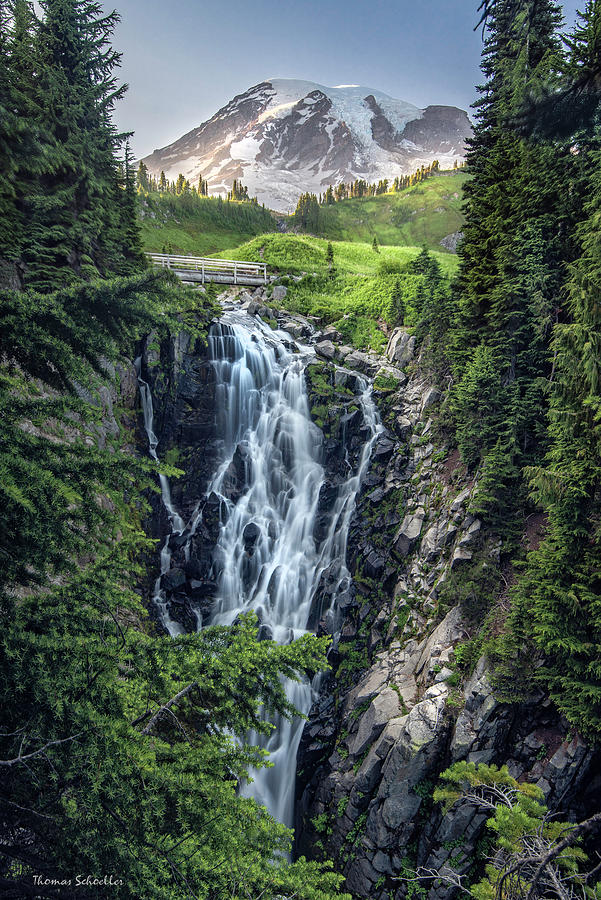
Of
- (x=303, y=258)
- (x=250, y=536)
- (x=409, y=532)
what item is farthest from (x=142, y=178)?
(x=409, y=532)

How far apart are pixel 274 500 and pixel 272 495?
0.26 metres

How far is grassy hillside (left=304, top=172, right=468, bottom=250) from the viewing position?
8981 centimetres

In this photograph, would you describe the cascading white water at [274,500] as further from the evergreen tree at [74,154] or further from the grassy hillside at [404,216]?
the grassy hillside at [404,216]

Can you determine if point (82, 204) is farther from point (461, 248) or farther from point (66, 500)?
point (66, 500)

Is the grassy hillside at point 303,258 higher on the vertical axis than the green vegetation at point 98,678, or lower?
higher

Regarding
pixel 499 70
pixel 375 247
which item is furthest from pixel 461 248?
pixel 375 247

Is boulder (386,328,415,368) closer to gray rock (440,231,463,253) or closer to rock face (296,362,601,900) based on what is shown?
rock face (296,362,601,900)

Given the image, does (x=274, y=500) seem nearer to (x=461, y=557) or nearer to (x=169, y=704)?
(x=461, y=557)

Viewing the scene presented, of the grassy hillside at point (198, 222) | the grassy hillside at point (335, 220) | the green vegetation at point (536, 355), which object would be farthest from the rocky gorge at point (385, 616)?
the grassy hillside at point (198, 222)

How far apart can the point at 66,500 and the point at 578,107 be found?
8.50 meters

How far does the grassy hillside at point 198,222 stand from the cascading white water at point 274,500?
41.3 metres

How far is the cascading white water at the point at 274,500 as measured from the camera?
17000 millimetres

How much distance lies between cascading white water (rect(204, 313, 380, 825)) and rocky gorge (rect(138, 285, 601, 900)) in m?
0.37

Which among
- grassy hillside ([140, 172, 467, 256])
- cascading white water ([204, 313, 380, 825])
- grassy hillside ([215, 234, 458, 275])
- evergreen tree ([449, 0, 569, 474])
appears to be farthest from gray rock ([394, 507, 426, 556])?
grassy hillside ([140, 172, 467, 256])
